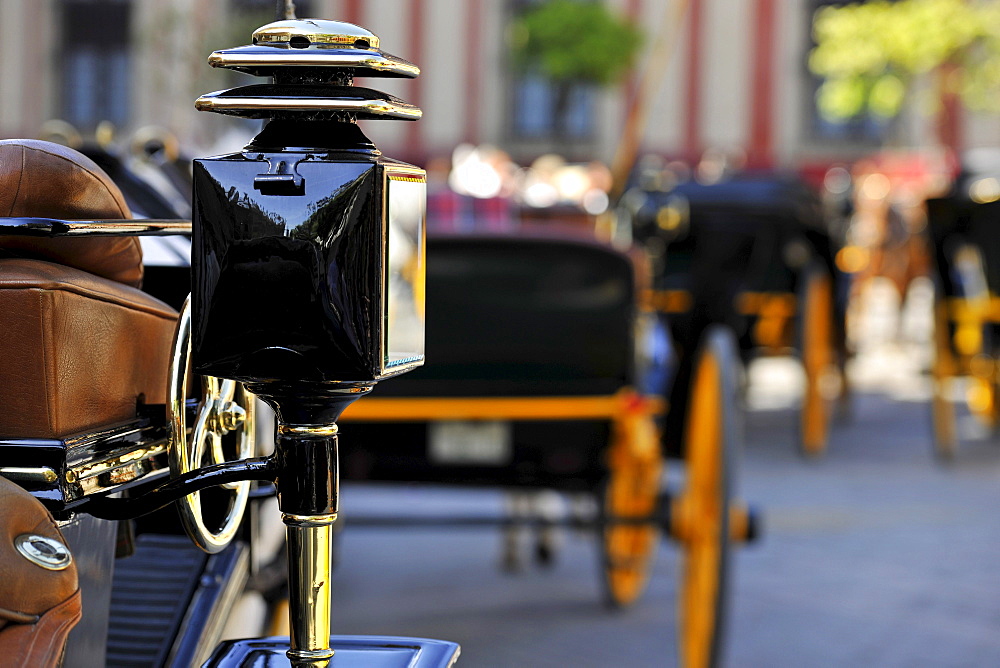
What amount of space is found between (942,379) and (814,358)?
0.71 meters

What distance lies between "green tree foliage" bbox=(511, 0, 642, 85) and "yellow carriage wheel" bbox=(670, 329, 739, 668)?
72.5ft

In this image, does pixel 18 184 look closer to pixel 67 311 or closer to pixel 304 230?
pixel 67 311

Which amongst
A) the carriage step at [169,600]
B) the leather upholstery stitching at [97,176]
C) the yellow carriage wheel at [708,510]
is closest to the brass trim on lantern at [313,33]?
the leather upholstery stitching at [97,176]

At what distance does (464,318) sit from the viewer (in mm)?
3809

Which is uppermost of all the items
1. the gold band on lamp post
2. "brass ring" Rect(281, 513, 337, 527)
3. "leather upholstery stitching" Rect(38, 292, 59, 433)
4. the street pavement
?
"leather upholstery stitching" Rect(38, 292, 59, 433)

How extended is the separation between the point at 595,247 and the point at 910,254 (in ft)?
27.4

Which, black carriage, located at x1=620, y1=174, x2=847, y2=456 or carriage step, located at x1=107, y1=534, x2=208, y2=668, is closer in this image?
carriage step, located at x1=107, y1=534, x2=208, y2=668

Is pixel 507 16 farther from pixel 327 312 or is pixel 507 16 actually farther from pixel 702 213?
pixel 327 312

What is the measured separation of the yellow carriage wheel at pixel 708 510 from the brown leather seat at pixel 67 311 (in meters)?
2.01

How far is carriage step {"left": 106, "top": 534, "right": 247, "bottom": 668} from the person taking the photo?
1.63 meters

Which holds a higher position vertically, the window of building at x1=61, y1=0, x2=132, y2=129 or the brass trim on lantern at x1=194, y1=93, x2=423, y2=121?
the window of building at x1=61, y1=0, x2=132, y2=129

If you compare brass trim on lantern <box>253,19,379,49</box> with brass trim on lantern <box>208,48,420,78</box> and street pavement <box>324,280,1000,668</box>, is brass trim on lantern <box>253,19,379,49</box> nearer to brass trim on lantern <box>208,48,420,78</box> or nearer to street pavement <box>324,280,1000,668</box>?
brass trim on lantern <box>208,48,420,78</box>

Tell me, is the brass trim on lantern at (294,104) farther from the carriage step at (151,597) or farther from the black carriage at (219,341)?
the carriage step at (151,597)

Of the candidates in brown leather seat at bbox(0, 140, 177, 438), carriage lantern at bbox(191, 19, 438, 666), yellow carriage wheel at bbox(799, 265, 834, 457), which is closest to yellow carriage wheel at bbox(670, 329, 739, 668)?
brown leather seat at bbox(0, 140, 177, 438)
